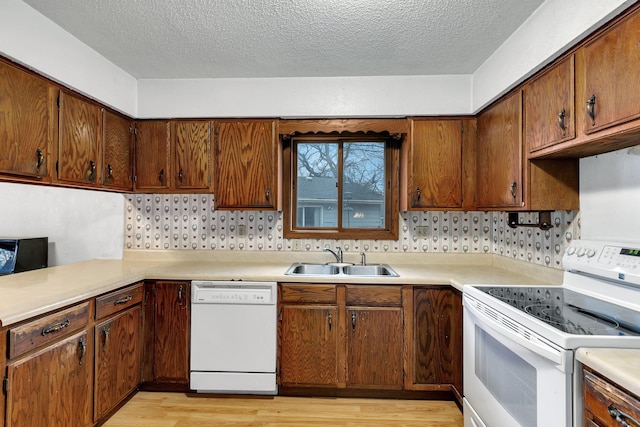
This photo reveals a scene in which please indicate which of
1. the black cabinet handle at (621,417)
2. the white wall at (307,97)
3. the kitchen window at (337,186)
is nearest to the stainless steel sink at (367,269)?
the kitchen window at (337,186)

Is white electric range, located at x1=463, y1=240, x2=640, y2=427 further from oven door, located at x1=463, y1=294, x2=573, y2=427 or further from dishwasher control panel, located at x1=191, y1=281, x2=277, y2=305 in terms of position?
dishwasher control panel, located at x1=191, y1=281, x2=277, y2=305

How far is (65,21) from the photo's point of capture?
189 centimetres

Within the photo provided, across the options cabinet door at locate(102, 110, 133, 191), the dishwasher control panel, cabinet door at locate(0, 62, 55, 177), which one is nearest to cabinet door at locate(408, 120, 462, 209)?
the dishwasher control panel

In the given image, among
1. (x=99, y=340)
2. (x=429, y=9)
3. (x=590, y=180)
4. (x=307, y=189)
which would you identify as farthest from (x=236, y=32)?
(x=590, y=180)

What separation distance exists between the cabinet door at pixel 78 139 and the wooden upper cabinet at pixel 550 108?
8.79 ft

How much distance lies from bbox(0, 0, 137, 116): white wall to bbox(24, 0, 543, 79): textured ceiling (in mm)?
59

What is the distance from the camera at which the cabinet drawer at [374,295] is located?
7.48 feet

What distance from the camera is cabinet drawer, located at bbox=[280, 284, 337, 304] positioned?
90.4 inches

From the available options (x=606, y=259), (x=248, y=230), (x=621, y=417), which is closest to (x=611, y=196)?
(x=606, y=259)

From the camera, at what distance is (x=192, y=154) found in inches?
104

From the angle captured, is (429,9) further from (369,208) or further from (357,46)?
(369,208)

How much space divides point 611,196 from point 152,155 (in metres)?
2.94

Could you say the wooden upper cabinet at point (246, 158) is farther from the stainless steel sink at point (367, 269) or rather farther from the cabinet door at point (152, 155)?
the stainless steel sink at point (367, 269)

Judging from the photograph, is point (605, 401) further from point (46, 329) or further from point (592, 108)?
point (46, 329)
